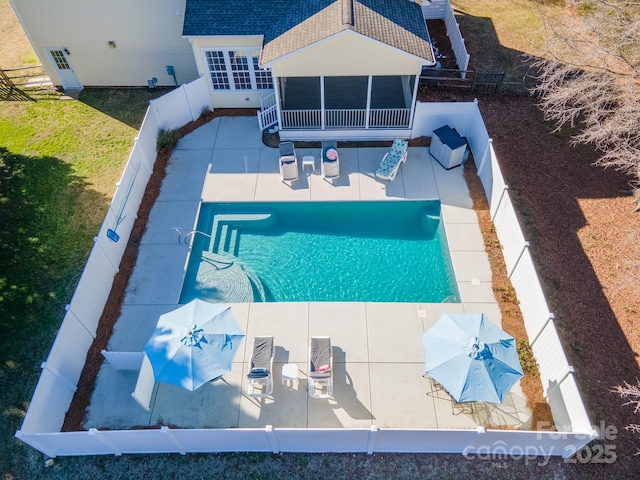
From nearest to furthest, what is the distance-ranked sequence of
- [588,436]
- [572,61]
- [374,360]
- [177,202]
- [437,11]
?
[588,436]
[374,360]
[177,202]
[572,61]
[437,11]

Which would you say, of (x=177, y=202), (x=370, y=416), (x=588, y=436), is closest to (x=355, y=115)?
(x=177, y=202)

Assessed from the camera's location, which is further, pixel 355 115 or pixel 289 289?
pixel 355 115

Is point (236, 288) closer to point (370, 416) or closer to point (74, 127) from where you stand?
point (370, 416)

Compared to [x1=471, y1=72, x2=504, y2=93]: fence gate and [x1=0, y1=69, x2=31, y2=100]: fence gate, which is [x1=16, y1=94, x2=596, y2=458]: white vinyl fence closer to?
[x1=471, y1=72, x2=504, y2=93]: fence gate

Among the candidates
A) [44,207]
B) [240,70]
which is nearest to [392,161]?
[240,70]

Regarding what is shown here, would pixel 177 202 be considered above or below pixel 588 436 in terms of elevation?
below

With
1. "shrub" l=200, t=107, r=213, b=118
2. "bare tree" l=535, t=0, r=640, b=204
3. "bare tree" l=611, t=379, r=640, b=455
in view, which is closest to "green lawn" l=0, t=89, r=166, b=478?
"shrub" l=200, t=107, r=213, b=118

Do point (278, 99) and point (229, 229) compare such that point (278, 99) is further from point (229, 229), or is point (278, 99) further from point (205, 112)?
point (229, 229)
